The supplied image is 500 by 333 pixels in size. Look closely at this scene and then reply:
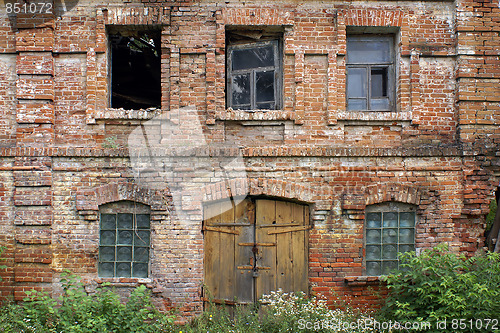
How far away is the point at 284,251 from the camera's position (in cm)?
659

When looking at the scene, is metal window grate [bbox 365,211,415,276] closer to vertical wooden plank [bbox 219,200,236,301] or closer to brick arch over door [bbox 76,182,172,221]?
vertical wooden plank [bbox 219,200,236,301]

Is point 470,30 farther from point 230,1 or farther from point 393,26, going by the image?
point 230,1

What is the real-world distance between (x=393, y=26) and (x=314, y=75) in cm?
153

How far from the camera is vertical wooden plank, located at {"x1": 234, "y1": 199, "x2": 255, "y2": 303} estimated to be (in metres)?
6.59

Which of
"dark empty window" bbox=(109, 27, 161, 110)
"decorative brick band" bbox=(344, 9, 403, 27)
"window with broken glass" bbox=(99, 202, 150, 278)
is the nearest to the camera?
"window with broken glass" bbox=(99, 202, 150, 278)

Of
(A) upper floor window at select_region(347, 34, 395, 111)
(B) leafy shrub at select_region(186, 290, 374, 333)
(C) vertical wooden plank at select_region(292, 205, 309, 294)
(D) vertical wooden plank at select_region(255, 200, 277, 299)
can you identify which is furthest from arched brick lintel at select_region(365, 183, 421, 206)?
(B) leafy shrub at select_region(186, 290, 374, 333)

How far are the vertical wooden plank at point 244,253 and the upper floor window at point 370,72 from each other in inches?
96.5

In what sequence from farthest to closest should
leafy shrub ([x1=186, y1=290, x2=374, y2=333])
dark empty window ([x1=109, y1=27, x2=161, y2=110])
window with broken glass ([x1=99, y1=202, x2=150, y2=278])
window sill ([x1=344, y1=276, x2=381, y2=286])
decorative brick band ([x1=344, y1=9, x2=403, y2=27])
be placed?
dark empty window ([x1=109, y1=27, x2=161, y2=110]) → decorative brick band ([x1=344, y1=9, x2=403, y2=27]) → window with broken glass ([x1=99, y1=202, x2=150, y2=278]) → window sill ([x1=344, y1=276, x2=381, y2=286]) → leafy shrub ([x1=186, y1=290, x2=374, y2=333])

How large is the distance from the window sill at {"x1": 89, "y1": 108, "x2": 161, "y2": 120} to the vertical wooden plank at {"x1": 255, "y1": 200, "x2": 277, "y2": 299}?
222 cm

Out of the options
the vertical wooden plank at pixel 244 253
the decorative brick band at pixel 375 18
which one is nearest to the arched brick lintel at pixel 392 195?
the vertical wooden plank at pixel 244 253

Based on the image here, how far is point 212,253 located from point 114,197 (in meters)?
1.79

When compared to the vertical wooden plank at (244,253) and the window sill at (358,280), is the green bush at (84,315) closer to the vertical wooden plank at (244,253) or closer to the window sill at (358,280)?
the vertical wooden plank at (244,253)

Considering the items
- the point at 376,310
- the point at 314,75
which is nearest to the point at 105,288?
the point at 376,310

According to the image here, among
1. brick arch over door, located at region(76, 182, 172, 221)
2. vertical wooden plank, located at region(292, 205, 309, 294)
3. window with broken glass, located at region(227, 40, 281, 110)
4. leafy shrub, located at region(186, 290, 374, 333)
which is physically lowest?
leafy shrub, located at region(186, 290, 374, 333)
